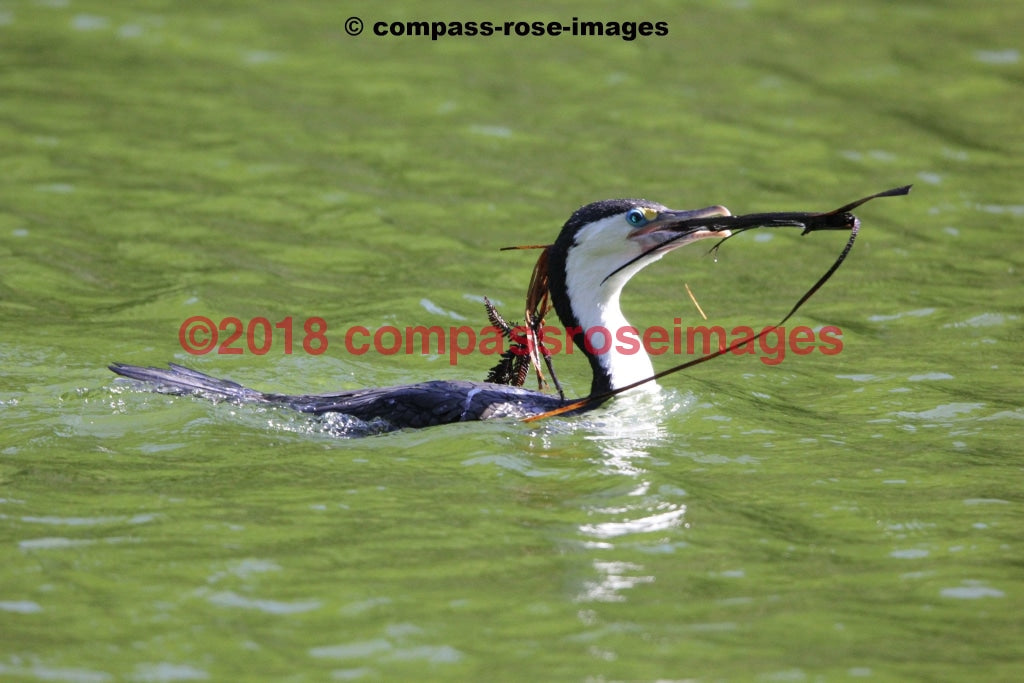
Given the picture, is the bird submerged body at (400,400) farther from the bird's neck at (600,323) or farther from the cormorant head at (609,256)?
the cormorant head at (609,256)

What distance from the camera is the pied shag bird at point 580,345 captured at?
25.2ft

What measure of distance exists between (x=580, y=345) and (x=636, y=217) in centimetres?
89

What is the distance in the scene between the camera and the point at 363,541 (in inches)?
241

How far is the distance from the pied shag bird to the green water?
0.18 metres

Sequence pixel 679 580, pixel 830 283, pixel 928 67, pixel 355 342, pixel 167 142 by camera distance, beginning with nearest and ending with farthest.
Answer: pixel 679 580 → pixel 355 342 → pixel 830 283 → pixel 167 142 → pixel 928 67

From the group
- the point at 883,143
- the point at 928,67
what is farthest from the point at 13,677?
the point at 928,67

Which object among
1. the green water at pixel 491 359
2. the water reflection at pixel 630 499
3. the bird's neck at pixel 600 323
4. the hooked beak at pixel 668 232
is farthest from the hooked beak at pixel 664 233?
the green water at pixel 491 359

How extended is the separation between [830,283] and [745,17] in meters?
6.15

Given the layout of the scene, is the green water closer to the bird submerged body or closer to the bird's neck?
the bird submerged body

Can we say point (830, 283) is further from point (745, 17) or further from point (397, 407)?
point (745, 17)

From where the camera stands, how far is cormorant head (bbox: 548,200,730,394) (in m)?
7.69

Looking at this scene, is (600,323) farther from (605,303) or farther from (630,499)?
(630,499)

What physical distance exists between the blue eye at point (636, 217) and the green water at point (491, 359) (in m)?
1.17

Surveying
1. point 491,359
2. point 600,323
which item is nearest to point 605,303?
point 600,323
